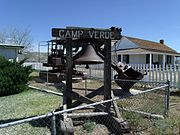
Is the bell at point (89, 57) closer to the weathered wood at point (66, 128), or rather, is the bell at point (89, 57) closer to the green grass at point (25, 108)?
the weathered wood at point (66, 128)

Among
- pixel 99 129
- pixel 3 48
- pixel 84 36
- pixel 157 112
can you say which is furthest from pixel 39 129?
pixel 3 48

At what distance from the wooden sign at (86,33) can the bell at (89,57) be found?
0.51m

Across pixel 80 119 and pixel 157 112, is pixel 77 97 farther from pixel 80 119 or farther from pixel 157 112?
pixel 157 112

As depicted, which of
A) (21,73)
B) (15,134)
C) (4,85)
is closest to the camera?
(15,134)

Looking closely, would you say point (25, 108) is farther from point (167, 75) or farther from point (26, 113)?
point (167, 75)

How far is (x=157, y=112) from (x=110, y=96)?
1.62 m

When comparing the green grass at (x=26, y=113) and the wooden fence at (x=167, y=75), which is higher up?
the wooden fence at (x=167, y=75)

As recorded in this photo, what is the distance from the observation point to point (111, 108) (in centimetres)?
555

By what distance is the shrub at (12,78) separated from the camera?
32.4 ft

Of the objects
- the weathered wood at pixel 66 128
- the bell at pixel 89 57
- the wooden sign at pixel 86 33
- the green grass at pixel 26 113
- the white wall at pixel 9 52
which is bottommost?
the green grass at pixel 26 113

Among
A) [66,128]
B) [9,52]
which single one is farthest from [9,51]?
[66,128]

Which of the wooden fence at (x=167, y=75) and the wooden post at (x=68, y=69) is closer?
the wooden post at (x=68, y=69)

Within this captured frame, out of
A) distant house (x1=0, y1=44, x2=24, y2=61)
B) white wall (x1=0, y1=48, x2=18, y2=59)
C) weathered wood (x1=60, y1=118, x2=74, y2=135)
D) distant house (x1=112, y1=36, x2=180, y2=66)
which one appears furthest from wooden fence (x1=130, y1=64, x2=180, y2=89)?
distant house (x1=112, y1=36, x2=180, y2=66)

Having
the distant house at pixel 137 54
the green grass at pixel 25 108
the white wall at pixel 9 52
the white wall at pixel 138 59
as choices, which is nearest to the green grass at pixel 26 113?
the green grass at pixel 25 108
